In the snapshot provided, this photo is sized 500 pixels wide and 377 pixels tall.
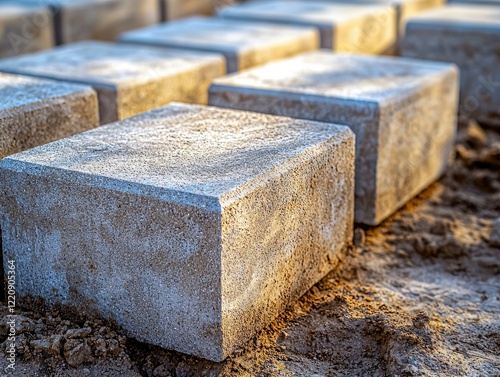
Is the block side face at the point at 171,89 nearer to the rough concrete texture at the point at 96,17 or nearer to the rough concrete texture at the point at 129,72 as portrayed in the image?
the rough concrete texture at the point at 129,72

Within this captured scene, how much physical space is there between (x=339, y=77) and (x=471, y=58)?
1.81 m

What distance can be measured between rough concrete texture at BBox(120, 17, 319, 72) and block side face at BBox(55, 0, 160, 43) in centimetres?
77

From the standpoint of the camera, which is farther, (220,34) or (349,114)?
(220,34)

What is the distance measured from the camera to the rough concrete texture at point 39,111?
3.16 meters

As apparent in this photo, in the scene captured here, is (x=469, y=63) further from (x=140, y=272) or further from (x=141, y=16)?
(x=140, y=272)

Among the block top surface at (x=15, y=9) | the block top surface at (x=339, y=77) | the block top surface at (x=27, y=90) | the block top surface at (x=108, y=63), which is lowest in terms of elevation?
the block top surface at (x=339, y=77)

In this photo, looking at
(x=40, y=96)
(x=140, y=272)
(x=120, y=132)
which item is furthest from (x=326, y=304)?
(x=40, y=96)

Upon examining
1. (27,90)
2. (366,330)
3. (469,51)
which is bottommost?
(366,330)

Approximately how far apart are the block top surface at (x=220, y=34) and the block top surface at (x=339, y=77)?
0.50 meters

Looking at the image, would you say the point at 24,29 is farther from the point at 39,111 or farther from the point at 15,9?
the point at 39,111

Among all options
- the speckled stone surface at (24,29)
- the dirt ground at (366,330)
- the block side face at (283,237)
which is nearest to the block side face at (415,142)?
the dirt ground at (366,330)

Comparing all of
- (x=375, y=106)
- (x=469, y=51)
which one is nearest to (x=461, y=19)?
(x=469, y=51)

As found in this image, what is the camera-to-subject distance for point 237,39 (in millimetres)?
4941

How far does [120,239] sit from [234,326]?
0.44 meters
